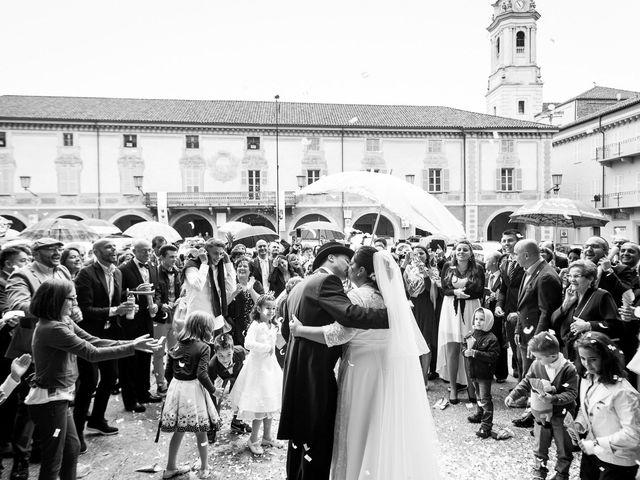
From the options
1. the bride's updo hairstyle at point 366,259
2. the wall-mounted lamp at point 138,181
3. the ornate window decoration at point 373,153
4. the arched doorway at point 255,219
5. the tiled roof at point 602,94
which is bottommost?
the bride's updo hairstyle at point 366,259

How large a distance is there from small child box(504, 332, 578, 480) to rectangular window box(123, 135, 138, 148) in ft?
101

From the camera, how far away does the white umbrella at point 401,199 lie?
391cm

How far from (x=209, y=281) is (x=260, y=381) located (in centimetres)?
156

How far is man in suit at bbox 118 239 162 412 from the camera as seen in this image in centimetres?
564

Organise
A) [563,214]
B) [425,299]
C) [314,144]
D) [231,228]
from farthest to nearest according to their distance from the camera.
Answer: [314,144]
[231,228]
[563,214]
[425,299]

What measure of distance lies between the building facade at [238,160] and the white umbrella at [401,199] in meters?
24.6

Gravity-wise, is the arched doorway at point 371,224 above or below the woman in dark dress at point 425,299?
above

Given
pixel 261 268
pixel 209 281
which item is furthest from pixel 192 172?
pixel 209 281

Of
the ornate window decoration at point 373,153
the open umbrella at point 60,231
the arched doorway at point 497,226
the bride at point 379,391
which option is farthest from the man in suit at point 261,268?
the arched doorway at point 497,226

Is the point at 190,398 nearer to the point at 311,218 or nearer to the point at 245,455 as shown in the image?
the point at 245,455

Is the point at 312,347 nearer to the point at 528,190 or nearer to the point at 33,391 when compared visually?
the point at 33,391

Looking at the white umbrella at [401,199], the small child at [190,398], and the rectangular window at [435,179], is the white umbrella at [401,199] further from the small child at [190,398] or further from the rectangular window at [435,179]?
the rectangular window at [435,179]

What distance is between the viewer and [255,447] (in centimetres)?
453

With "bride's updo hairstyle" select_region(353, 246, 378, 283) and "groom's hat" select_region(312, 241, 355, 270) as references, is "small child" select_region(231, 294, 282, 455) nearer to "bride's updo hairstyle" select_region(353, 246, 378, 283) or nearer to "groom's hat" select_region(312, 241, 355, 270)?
"groom's hat" select_region(312, 241, 355, 270)
